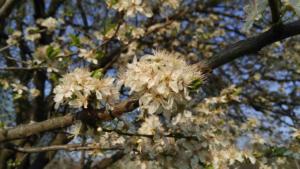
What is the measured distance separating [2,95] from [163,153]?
18.2ft

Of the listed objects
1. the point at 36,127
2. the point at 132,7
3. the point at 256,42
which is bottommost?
the point at 36,127

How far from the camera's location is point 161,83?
1.66 metres

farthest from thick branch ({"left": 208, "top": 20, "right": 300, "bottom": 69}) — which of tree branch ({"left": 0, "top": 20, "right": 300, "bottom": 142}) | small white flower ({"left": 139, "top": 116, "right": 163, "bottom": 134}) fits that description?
small white flower ({"left": 139, "top": 116, "right": 163, "bottom": 134})

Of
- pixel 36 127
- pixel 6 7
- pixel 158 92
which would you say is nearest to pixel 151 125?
pixel 36 127

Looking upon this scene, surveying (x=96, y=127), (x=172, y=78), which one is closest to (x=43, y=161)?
(x=96, y=127)

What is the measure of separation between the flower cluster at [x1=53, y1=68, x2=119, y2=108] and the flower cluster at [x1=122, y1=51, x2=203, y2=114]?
11 cm

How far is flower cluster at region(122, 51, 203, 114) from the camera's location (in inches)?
65.4

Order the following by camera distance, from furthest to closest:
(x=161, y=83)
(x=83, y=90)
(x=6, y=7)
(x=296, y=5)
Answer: (x=6, y=7)
(x=83, y=90)
(x=161, y=83)
(x=296, y=5)

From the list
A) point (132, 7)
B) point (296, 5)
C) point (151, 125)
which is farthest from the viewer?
point (132, 7)

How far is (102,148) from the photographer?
2695mm

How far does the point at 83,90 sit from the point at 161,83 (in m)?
Result: 0.34

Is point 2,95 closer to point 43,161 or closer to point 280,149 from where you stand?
point 43,161

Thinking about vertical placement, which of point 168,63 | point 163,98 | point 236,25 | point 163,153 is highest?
point 236,25

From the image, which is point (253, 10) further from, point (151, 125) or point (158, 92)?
point (151, 125)
